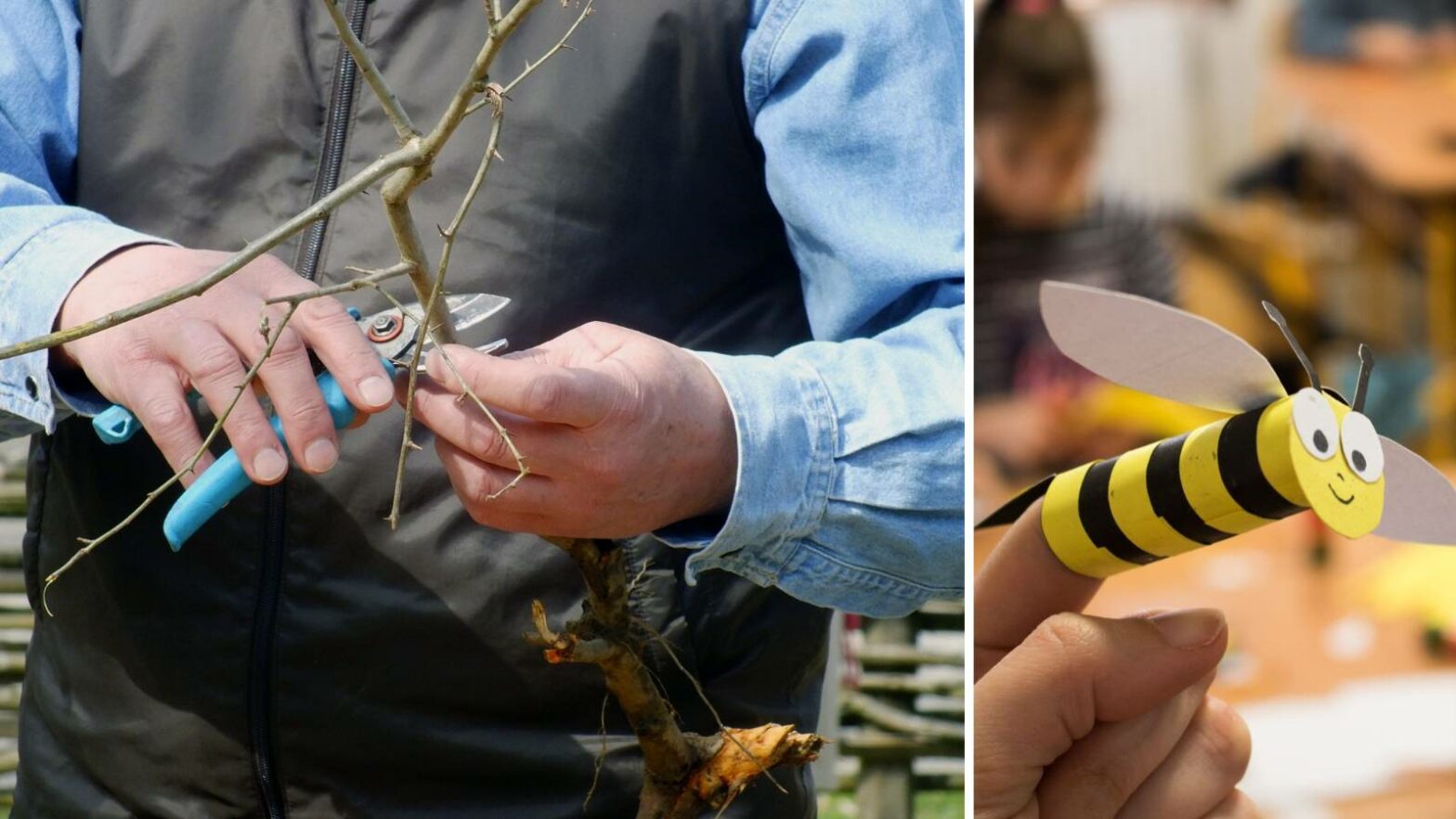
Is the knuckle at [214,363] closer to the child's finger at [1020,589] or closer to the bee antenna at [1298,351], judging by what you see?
the child's finger at [1020,589]

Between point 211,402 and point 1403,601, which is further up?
point 211,402

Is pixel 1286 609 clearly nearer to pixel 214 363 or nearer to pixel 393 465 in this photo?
pixel 393 465

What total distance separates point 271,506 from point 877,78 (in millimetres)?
509

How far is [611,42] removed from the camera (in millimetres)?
981

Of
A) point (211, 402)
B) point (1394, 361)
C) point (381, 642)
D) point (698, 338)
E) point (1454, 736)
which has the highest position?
point (211, 402)

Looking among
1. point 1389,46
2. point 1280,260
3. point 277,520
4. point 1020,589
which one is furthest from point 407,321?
point 1389,46

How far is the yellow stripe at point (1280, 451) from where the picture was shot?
0.58 m

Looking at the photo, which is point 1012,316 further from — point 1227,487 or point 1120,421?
point 1227,487

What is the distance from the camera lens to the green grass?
3.45 m

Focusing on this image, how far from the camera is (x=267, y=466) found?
30.2 inches

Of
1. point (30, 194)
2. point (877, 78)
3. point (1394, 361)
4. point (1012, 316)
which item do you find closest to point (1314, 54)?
point (1394, 361)

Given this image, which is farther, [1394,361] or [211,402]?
[1394,361]

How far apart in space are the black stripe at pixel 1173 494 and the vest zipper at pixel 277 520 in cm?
59

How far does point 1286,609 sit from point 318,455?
199cm
